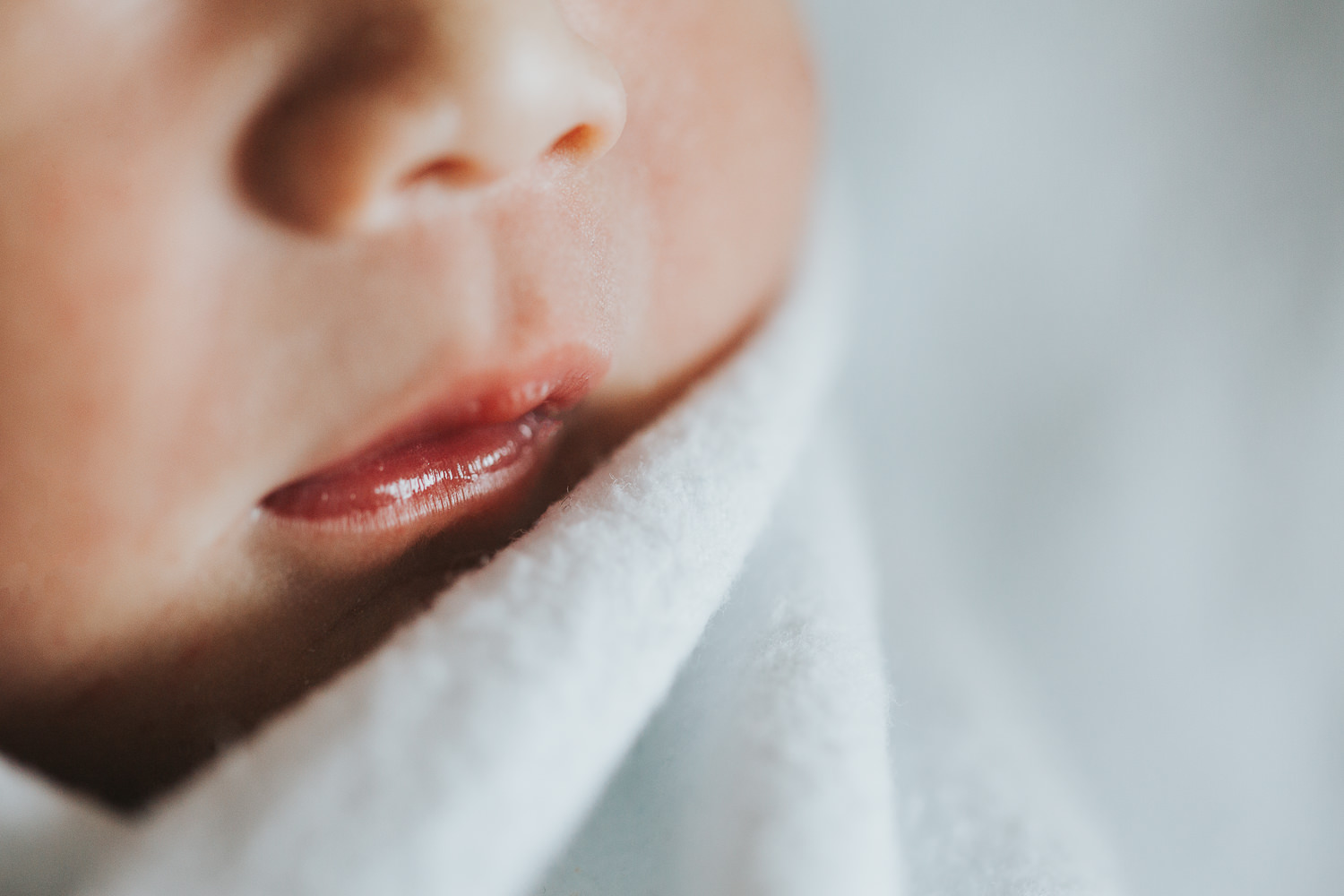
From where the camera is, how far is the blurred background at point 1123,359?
419 mm

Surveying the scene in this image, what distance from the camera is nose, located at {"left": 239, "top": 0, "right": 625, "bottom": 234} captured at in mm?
220

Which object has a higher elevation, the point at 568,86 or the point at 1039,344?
the point at 568,86

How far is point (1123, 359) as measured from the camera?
0.50m

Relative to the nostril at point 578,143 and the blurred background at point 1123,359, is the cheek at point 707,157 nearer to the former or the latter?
the nostril at point 578,143

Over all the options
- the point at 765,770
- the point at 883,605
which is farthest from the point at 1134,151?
the point at 765,770

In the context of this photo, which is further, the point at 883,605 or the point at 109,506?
the point at 883,605

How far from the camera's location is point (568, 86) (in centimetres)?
24

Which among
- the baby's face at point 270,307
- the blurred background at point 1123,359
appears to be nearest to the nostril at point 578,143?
the baby's face at point 270,307

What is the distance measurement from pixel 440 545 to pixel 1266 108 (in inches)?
17.5

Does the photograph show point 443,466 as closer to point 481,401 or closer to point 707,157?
point 481,401

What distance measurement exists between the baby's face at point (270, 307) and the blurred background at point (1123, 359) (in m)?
0.20

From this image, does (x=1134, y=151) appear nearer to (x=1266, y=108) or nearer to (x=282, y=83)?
(x=1266, y=108)

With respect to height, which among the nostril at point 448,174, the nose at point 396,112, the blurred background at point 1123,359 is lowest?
the blurred background at point 1123,359

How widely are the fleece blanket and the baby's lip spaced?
18mm
